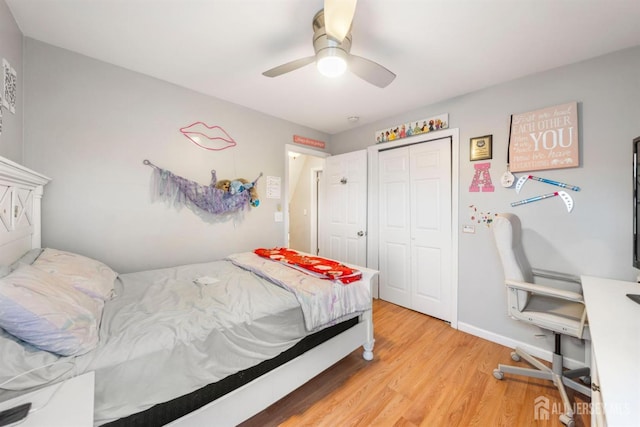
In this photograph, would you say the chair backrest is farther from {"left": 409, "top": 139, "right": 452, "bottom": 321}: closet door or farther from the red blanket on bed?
the red blanket on bed

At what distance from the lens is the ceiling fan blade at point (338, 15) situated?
3.65ft

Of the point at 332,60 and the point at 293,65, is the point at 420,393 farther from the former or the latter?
the point at 293,65

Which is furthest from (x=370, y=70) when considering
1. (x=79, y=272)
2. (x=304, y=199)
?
(x=304, y=199)

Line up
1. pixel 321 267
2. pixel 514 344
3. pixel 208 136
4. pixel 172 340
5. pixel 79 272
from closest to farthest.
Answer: pixel 172 340, pixel 79 272, pixel 321 267, pixel 514 344, pixel 208 136

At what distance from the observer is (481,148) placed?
2.39 m

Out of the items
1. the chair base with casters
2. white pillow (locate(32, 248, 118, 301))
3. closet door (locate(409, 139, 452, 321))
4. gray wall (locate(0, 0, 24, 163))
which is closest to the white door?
closet door (locate(409, 139, 452, 321))

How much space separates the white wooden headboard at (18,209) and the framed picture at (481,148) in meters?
3.30

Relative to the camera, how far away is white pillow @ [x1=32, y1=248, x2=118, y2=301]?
4.27 feet

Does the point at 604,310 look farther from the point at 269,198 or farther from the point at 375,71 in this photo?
the point at 269,198

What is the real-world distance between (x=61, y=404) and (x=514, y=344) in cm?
300

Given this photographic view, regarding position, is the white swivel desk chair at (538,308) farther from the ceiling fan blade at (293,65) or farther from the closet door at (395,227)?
the ceiling fan blade at (293,65)

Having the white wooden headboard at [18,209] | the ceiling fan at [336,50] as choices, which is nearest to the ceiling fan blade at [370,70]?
the ceiling fan at [336,50]

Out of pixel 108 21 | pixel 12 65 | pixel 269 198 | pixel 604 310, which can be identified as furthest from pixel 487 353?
pixel 12 65

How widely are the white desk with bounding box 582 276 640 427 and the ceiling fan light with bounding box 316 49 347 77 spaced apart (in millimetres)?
1721
